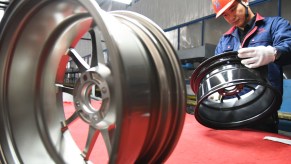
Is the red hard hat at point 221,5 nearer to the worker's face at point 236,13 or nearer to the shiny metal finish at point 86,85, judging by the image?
the worker's face at point 236,13

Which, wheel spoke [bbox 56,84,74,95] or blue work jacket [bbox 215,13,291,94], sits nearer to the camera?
wheel spoke [bbox 56,84,74,95]

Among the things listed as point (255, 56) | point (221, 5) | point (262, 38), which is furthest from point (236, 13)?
point (255, 56)

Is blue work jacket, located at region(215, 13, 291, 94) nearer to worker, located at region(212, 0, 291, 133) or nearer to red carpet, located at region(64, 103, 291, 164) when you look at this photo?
worker, located at region(212, 0, 291, 133)

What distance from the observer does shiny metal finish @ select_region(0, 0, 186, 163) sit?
0.47 metres

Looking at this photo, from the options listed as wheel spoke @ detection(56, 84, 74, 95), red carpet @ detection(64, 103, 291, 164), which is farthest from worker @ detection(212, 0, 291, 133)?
wheel spoke @ detection(56, 84, 74, 95)

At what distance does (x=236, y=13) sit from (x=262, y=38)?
236mm

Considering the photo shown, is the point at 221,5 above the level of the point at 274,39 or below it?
above

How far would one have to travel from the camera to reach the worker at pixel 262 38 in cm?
118

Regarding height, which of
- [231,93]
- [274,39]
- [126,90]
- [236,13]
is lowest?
[231,93]

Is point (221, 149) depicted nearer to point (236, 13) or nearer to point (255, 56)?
point (255, 56)

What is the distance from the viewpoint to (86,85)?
28.8 inches

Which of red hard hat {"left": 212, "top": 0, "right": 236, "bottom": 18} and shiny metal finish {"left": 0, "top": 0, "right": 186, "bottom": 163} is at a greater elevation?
red hard hat {"left": 212, "top": 0, "right": 236, "bottom": 18}

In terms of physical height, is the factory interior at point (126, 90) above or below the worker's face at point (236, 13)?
below

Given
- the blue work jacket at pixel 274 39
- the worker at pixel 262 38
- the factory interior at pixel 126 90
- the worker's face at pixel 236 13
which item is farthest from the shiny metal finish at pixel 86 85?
the worker's face at pixel 236 13
